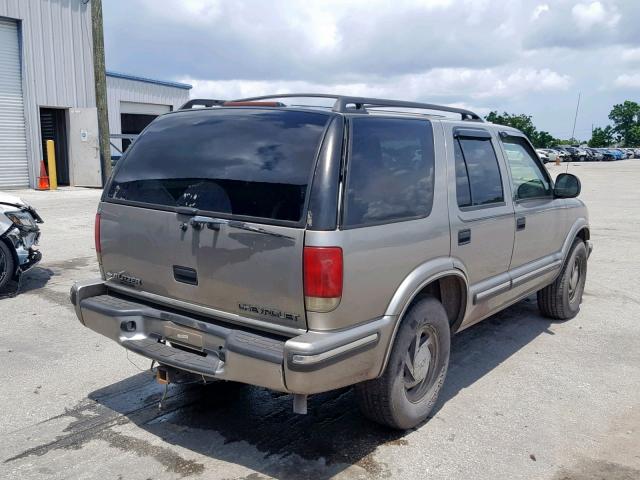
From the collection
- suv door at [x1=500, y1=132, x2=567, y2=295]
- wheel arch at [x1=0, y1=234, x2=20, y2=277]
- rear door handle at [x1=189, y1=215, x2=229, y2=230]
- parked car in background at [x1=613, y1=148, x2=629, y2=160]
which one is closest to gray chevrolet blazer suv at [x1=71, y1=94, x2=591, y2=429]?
rear door handle at [x1=189, y1=215, x2=229, y2=230]

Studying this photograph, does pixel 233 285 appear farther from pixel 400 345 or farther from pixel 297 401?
pixel 400 345

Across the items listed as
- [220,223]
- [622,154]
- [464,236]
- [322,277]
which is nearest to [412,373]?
[464,236]

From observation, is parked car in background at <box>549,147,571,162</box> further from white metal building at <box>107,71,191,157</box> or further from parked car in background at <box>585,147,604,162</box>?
white metal building at <box>107,71,191,157</box>

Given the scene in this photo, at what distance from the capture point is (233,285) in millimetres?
3299

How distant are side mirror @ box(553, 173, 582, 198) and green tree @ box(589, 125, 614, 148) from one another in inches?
3807

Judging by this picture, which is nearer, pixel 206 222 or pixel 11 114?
pixel 206 222

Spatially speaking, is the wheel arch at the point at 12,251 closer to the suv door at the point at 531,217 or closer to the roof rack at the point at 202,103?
the roof rack at the point at 202,103

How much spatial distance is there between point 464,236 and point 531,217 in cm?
130

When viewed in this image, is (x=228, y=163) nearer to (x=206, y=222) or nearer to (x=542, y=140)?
(x=206, y=222)

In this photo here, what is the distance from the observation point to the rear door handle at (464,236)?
160 inches

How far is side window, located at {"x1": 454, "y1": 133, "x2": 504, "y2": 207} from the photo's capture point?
167 inches

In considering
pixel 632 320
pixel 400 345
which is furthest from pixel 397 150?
pixel 632 320

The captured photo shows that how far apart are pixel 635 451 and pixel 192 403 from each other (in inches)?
112

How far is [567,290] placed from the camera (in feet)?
20.4
